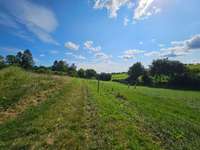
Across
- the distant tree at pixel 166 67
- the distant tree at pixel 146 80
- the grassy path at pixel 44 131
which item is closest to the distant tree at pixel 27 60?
the distant tree at pixel 146 80

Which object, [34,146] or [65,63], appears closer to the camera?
[34,146]

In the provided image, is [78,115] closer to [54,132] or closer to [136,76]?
[54,132]

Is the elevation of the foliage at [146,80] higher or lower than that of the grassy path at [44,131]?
higher

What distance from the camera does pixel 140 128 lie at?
29.6 ft

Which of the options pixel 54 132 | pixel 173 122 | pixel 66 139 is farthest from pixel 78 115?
pixel 173 122

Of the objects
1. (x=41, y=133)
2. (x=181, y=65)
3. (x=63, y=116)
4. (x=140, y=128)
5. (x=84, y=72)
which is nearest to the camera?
(x=41, y=133)

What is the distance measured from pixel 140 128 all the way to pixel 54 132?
4.37 m

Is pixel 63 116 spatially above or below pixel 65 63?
below

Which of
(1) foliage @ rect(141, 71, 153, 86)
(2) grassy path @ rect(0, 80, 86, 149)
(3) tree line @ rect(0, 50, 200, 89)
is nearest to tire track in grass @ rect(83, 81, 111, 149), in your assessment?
(2) grassy path @ rect(0, 80, 86, 149)

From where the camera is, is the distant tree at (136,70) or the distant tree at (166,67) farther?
the distant tree at (136,70)

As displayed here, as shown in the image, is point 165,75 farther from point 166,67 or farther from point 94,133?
point 94,133

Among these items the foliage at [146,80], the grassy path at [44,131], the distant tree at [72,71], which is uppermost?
the distant tree at [72,71]

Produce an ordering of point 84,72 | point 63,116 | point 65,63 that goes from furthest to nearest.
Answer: point 65,63 → point 84,72 → point 63,116

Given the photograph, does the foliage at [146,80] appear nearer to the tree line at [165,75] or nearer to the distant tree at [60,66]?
the tree line at [165,75]
